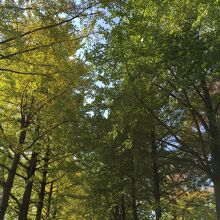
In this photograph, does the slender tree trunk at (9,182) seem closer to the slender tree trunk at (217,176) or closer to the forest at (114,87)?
the forest at (114,87)

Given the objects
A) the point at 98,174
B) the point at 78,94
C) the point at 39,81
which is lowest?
the point at 98,174

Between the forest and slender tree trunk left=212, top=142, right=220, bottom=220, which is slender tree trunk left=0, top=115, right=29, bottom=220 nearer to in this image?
the forest

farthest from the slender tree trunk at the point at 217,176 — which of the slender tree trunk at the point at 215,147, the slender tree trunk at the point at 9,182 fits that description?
the slender tree trunk at the point at 9,182

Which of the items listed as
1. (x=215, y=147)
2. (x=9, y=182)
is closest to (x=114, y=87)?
(x=215, y=147)

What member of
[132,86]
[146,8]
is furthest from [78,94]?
[146,8]

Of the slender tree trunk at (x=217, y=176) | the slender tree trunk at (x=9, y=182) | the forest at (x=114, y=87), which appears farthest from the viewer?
the slender tree trunk at (x=9, y=182)

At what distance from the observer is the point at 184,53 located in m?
7.57

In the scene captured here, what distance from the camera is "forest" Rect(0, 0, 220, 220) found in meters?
7.68

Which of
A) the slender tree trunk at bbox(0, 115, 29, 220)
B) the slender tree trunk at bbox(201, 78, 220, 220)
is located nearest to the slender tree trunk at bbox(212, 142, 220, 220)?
the slender tree trunk at bbox(201, 78, 220, 220)

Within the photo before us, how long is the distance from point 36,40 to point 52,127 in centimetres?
433

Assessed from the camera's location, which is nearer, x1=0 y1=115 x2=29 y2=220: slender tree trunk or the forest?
the forest

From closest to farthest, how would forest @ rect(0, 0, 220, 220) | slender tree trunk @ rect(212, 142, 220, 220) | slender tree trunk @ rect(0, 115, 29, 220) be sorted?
forest @ rect(0, 0, 220, 220)
slender tree trunk @ rect(212, 142, 220, 220)
slender tree trunk @ rect(0, 115, 29, 220)

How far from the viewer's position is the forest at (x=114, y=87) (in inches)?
302

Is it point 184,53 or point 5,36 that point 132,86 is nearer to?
point 184,53
